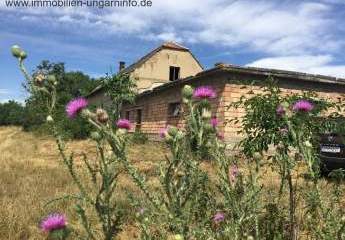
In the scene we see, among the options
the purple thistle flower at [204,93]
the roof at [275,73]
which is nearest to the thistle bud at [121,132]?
the purple thistle flower at [204,93]

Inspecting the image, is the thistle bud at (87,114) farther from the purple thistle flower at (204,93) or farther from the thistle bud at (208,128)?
the purple thistle flower at (204,93)

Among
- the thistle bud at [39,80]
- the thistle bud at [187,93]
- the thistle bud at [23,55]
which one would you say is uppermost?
the thistle bud at [23,55]

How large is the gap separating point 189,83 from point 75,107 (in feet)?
61.2

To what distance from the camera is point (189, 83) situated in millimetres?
21531

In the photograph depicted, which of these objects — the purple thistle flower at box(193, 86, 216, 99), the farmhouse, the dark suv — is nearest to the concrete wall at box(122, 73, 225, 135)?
the farmhouse

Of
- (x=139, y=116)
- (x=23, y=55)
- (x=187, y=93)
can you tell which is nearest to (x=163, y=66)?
(x=139, y=116)

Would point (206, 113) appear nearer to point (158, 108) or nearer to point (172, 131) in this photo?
point (172, 131)

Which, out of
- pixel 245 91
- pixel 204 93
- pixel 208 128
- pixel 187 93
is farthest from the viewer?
pixel 245 91

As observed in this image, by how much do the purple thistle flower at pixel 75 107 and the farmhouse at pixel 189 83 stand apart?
8.45 ft

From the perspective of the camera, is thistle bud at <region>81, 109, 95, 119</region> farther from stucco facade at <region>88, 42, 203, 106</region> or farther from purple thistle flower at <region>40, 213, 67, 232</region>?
stucco facade at <region>88, 42, 203, 106</region>

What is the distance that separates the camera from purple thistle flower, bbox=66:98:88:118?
117 inches

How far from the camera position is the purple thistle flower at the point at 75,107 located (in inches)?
117

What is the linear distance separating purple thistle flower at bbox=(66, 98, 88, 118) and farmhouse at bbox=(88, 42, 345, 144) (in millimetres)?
2576

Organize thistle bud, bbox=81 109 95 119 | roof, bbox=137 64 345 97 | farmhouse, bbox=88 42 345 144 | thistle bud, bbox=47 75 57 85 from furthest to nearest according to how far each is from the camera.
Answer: roof, bbox=137 64 345 97, farmhouse, bbox=88 42 345 144, thistle bud, bbox=47 75 57 85, thistle bud, bbox=81 109 95 119
